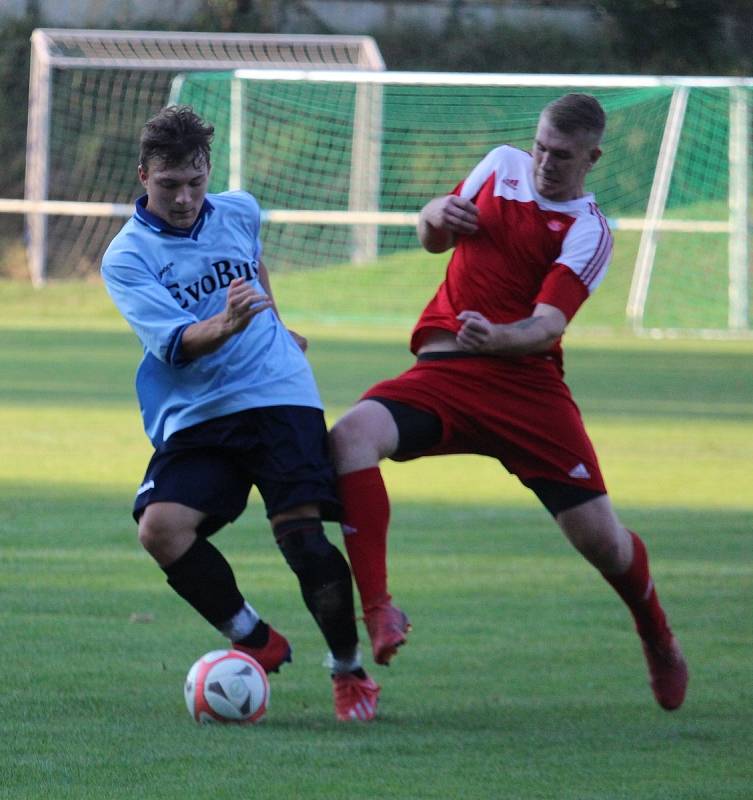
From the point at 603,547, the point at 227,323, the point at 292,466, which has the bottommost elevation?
the point at 603,547

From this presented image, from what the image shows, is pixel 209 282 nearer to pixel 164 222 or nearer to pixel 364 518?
pixel 164 222

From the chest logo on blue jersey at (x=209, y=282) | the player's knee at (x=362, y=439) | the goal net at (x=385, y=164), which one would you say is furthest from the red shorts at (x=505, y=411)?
the goal net at (x=385, y=164)

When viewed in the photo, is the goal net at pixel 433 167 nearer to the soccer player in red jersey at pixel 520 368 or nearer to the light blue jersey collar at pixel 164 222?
the soccer player in red jersey at pixel 520 368

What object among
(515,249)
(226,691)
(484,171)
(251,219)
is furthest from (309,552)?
(484,171)

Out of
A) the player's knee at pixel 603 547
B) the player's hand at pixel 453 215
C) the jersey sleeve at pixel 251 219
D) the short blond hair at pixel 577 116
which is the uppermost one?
the short blond hair at pixel 577 116

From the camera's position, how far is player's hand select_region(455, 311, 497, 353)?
16.5ft

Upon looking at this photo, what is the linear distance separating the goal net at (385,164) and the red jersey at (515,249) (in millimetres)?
17606

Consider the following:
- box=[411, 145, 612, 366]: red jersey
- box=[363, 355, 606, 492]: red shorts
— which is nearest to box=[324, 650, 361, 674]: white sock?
box=[363, 355, 606, 492]: red shorts

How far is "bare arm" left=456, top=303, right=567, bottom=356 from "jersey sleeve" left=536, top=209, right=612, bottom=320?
0.05 meters

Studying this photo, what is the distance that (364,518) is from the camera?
5102mm

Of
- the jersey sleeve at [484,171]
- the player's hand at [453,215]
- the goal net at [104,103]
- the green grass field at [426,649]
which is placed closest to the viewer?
the green grass field at [426,649]

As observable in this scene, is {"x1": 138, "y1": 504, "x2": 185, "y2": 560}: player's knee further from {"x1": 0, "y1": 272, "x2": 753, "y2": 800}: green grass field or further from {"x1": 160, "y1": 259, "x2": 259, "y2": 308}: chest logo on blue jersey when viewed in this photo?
{"x1": 160, "y1": 259, "x2": 259, "y2": 308}: chest logo on blue jersey

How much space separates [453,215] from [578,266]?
414 mm

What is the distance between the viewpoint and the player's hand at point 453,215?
531 centimetres
